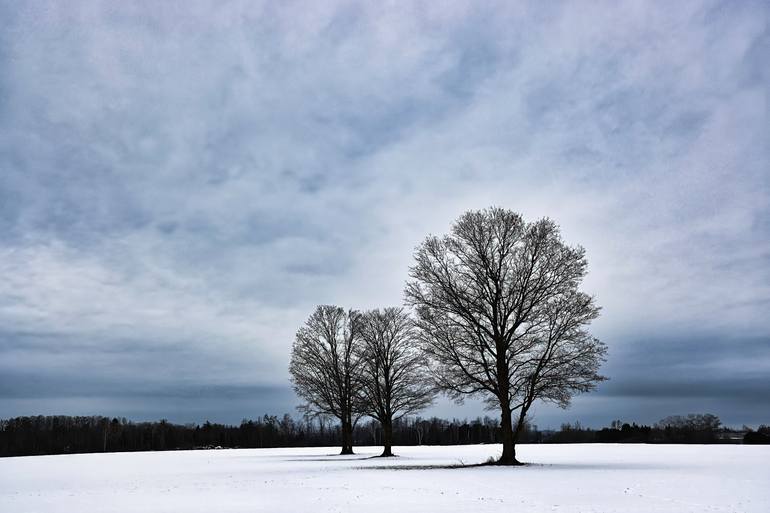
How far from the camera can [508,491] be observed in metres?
20.1

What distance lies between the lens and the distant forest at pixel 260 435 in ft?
391

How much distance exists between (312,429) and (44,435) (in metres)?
74.9

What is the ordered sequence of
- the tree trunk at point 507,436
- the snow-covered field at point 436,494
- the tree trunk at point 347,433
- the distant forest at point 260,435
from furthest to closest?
the distant forest at point 260,435 → the tree trunk at point 347,433 → the tree trunk at point 507,436 → the snow-covered field at point 436,494

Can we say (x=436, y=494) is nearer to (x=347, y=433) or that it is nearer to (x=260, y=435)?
(x=347, y=433)

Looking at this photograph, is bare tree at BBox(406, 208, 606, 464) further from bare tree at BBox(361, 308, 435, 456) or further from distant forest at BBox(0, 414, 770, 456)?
distant forest at BBox(0, 414, 770, 456)

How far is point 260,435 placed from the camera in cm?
15825

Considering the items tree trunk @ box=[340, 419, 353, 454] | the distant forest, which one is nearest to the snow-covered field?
tree trunk @ box=[340, 419, 353, 454]

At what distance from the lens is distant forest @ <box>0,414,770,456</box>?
11912 centimetres

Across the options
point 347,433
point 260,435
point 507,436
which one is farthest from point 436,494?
point 260,435

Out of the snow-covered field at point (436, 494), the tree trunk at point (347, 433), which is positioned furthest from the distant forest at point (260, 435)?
the snow-covered field at point (436, 494)

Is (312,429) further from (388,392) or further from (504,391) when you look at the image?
(504,391)

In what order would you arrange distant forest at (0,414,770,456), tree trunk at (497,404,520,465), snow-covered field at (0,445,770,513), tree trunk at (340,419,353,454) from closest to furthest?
1. snow-covered field at (0,445,770,513)
2. tree trunk at (497,404,520,465)
3. tree trunk at (340,419,353,454)
4. distant forest at (0,414,770,456)

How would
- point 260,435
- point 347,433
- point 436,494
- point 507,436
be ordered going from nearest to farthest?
point 436,494 → point 507,436 → point 347,433 → point 260,435

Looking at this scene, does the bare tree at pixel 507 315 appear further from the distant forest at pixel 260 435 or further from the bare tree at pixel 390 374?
the distant forest at pixel 260 435
